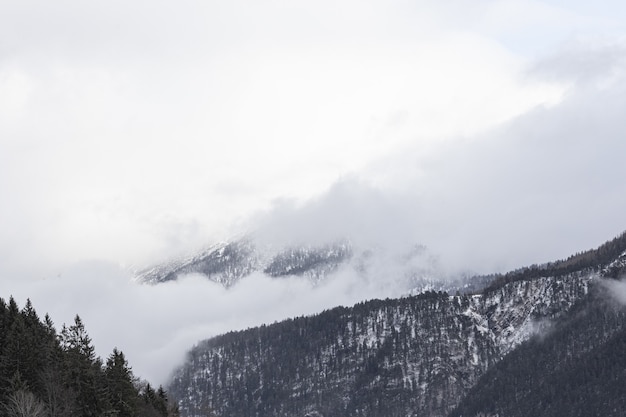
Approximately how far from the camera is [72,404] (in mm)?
109938

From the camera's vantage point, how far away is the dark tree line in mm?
104500

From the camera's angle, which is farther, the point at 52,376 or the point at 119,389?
the point at 119,389

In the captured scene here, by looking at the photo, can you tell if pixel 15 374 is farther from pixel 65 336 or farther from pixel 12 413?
pixel 65 336

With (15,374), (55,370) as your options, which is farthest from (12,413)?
(55,370)

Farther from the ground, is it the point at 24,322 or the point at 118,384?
the point at 24,322

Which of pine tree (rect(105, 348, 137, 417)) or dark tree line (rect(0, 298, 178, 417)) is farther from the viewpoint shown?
pine tree (rect(105, 348, 137, 417))

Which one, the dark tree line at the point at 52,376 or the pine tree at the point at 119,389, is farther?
the pine tree at the point at 119,389

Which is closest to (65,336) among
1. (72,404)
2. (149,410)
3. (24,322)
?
(24,322)

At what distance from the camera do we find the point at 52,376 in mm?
111312

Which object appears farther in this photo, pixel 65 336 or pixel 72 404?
pixel 65 336

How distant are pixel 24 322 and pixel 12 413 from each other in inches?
1009

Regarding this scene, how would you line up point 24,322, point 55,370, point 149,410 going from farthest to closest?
point 149,410 → point 24,322 → point 55,370

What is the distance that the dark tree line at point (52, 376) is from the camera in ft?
343

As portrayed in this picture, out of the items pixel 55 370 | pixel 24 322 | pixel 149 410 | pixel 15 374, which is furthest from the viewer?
pixel 149 410
